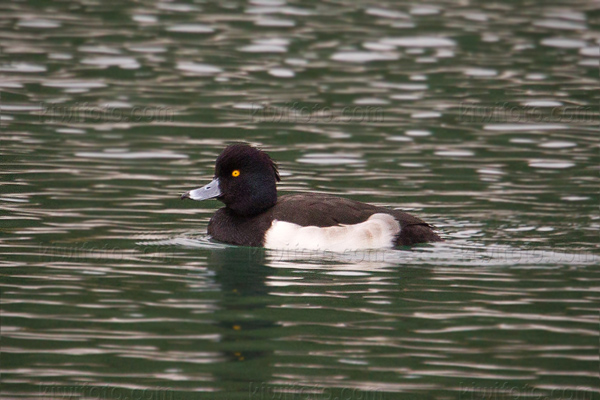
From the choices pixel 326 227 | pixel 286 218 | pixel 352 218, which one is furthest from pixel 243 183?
pixel 352 218

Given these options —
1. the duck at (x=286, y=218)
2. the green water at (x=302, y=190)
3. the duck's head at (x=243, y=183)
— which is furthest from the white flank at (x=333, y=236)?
the duck's head at (x=243, y=183)

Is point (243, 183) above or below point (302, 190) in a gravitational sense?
above

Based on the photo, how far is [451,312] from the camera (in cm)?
890

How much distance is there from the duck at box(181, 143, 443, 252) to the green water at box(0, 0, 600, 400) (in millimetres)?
177

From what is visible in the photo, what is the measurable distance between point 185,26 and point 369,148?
845 centimetres

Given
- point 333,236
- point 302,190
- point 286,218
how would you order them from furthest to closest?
point 302,190, point 286,218, point 333,236

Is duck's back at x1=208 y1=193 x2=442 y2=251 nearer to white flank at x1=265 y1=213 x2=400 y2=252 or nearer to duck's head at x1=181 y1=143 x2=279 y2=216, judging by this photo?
white flank at x1=265 y1=213 x2=400 y2=252

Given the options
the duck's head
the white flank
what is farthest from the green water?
the duck's head

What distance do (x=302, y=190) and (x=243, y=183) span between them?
7.74 ft

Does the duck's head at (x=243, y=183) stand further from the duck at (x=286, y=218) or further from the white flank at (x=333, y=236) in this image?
the white flank at (x=333, y=236)

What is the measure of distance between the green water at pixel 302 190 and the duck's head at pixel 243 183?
0.49m

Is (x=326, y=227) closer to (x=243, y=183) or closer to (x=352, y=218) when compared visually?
(x=352, y=218)

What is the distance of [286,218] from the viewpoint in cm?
1098

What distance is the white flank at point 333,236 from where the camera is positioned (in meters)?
10.9
